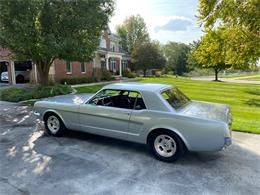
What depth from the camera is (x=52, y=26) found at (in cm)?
1133

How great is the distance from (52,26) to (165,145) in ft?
31.5

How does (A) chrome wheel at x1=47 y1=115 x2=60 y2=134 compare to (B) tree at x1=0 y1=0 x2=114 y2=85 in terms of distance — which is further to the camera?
(B) tree at x1=0 y1=0 x2=114 y2=85

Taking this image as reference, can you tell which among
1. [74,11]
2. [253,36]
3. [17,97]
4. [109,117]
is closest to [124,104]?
[109,117]

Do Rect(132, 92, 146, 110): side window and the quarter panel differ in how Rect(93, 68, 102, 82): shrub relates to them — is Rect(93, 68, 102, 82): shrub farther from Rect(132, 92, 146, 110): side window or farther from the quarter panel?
the quarter panel

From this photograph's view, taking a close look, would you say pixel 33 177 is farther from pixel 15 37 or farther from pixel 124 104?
pixel 15 37

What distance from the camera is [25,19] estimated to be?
32.6 feet

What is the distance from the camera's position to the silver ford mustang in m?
4.06

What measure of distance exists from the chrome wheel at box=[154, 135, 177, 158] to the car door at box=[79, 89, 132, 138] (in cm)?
76

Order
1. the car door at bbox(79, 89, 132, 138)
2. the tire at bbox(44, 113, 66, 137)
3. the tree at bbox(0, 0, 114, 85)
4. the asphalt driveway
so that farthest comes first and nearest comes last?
the tree at bbox(0, 0, 114, 85)
the tire at bbox(44, 113, 66, 137)
the car door at bbox(79, 89, 132, 138)
the asphalt driveway

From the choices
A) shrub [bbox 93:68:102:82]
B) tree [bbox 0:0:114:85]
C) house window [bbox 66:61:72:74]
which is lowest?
shrub [bbox 93:68:102:82]

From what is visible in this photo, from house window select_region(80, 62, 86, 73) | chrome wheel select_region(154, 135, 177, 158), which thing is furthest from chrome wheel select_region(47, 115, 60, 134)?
house window select_region(80, 62, 86, 73)

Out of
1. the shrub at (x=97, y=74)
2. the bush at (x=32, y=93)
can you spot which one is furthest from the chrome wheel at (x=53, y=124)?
the shrub at (x=97, y=74)

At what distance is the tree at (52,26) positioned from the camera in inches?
391

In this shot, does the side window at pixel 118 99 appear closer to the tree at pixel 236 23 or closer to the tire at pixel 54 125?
the tire at pixel 54 125
